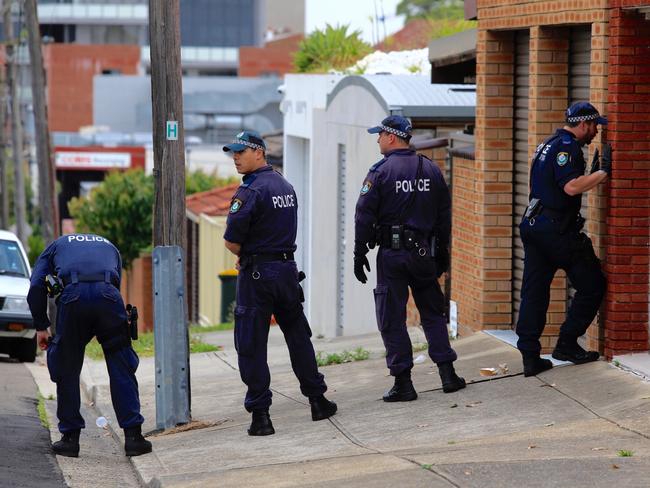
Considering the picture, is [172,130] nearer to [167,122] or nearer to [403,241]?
[167,122]

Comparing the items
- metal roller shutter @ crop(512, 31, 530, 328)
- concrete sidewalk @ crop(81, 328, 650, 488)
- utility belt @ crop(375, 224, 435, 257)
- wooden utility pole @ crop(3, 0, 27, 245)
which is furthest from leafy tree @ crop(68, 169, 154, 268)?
utility belt @ crop(375, 224, 435, 257)

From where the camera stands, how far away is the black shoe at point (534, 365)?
9633 mm

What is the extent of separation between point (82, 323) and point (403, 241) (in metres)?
2.25

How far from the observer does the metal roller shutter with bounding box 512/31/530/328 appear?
37.9 ft

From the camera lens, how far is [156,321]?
31.7 ft

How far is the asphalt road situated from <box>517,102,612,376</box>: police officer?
3.42 m

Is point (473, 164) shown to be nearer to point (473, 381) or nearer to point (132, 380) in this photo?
point (473, 381)

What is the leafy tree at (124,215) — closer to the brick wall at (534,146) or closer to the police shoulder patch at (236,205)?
the brick wall at (534,146)

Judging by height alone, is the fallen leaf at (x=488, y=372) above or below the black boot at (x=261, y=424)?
above

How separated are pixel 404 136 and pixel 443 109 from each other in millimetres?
5261

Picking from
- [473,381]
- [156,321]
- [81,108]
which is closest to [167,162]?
[156,321]

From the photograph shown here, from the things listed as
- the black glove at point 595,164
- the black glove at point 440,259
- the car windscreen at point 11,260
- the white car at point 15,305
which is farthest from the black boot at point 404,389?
the car windscreen at point 11,260

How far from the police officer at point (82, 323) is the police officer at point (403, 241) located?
5.66 ft

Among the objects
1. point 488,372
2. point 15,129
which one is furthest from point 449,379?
point 15,129
